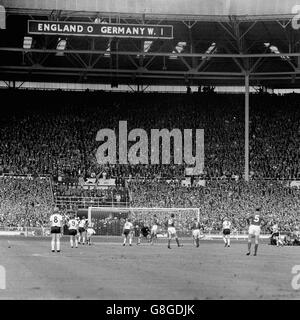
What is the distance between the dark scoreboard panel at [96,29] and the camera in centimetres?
4572

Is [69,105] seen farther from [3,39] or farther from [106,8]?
[106,8]

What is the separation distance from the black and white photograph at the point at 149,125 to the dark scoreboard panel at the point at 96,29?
0.06 metres

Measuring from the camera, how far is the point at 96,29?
1806 inches

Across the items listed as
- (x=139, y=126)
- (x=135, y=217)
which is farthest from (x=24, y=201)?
(x=139, y=126)

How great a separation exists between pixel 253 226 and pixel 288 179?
33.2 m

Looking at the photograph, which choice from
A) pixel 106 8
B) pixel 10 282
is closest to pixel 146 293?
pixel 10 282

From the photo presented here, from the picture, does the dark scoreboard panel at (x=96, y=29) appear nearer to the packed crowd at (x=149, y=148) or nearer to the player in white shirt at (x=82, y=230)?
the player in white shirt at (x=82, y=230)

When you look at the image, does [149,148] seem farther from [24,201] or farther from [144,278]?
[144,278]

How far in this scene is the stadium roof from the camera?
50.1 metres

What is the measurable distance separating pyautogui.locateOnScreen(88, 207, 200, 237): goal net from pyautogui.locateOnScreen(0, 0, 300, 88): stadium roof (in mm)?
10384

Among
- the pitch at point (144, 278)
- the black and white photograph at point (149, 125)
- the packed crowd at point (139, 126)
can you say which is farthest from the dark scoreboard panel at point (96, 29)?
the pitch at point (144, 278)

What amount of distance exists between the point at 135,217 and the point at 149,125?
567 inches

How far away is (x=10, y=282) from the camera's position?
57.5 ft

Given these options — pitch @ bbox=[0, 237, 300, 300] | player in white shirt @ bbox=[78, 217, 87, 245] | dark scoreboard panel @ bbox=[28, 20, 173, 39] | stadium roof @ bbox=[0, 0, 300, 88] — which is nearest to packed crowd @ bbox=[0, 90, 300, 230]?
stadium roof @ bbox=[0, 0, 300, 88]
